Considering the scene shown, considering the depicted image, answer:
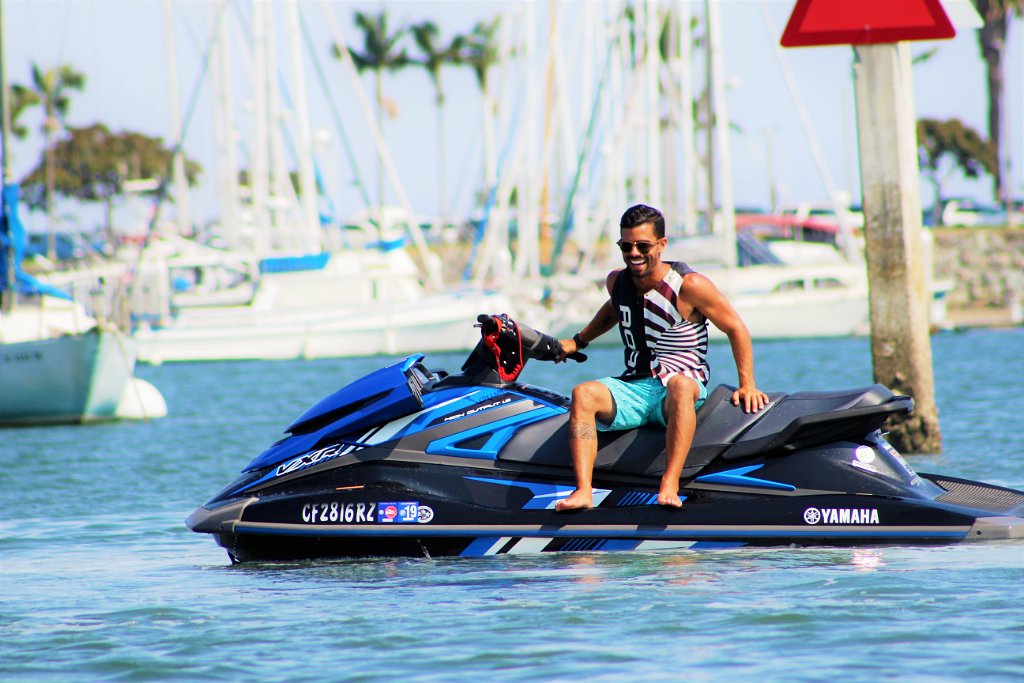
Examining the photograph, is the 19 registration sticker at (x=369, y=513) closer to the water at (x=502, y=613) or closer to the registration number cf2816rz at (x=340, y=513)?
the registration number cf2816rz at (x=340, y=513)

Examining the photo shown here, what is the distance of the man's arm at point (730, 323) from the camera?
217 inches

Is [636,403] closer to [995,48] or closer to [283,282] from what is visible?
[283,282]

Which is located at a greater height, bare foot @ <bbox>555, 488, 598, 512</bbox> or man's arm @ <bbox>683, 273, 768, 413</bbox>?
man's arm @ <bbox>683, 273, 768, 413</bbox>

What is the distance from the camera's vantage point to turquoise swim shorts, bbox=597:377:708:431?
222 inches

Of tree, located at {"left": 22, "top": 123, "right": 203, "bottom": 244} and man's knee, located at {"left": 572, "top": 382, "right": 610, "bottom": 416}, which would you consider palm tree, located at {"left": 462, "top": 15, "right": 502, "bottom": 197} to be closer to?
tree, located at {"left": 22, "top": 123, "right": 203, "bottom": 244}

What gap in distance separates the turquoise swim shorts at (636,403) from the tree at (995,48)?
149 ft

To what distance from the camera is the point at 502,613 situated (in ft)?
15.9

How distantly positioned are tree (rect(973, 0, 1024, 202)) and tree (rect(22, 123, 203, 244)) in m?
32.6

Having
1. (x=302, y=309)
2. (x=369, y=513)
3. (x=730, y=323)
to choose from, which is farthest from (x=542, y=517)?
(x=302, y=309)

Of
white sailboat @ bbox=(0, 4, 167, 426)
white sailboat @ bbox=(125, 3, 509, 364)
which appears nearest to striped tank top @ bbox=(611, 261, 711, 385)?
white sailboat @ bbox=(0, 4, 167, 426)

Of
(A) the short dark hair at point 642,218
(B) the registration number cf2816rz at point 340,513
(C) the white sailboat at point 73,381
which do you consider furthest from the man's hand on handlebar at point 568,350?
(C) the white sailboat at point 73,381

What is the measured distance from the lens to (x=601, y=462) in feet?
18.6

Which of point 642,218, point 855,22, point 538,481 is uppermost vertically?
point 855,22

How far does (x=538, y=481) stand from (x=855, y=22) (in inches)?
155
